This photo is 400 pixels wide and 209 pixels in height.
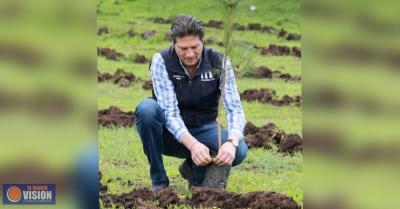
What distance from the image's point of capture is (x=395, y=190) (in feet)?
13.5

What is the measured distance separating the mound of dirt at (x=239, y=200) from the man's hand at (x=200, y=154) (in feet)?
0.58

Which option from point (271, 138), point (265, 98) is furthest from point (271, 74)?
point (271, 138)

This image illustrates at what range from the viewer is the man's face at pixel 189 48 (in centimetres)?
517

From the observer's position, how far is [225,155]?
5.16 meters

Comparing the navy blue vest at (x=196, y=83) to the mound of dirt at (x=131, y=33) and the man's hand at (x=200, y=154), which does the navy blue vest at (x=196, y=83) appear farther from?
the mound of dirt at (x=131, y=33)

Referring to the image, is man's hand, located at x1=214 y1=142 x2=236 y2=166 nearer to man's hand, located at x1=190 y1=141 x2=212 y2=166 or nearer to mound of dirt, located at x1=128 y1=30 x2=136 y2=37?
man's hand, located at x1=190 y1=141 x2=212 y2=166

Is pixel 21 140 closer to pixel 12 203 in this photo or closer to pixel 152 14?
pixel 12 203

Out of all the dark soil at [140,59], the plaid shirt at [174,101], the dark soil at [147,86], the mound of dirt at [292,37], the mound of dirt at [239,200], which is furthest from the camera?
the mound of dirt at [292,37]

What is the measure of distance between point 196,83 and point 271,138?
2034 mm

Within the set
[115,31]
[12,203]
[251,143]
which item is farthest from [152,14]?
[12,203]

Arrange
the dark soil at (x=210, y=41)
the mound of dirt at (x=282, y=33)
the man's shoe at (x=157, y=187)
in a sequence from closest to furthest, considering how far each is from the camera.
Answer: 1. the man's shoe at (x=157, y=187)
2. the dark soil at (x=210, y=41)
3. the mound of dirt at (x=282, y=33)

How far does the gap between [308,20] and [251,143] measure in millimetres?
3258

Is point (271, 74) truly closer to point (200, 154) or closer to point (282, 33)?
→ point (282, 33)

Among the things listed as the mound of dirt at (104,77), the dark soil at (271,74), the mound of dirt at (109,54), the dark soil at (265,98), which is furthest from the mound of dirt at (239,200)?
the mound of dirt at (109,54)
